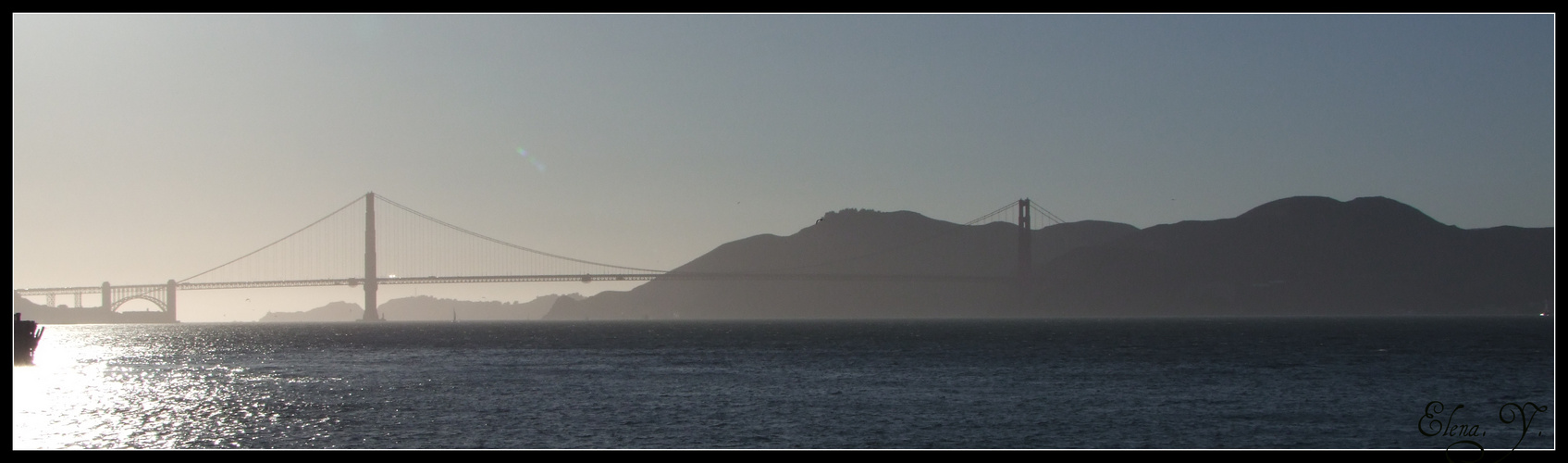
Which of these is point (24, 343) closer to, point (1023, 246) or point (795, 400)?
point (795, 400)

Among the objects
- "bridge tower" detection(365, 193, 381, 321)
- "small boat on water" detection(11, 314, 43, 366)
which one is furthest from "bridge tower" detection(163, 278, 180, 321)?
"small boat on water" detection(11, 314, 43, 366)

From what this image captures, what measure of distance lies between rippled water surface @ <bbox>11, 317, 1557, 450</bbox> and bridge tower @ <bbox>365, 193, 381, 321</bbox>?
96.8 m

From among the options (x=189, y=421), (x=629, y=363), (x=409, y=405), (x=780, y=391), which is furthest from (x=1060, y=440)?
(x=629, y=363)

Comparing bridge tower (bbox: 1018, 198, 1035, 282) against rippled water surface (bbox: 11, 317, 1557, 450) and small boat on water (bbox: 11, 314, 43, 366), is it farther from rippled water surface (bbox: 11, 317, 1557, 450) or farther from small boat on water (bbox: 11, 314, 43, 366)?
small boat on water (bbox: 11, 314, 43, 366)

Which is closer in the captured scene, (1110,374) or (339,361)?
(1110,374)

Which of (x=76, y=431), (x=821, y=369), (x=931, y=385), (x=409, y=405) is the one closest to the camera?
(x=76, y=431)

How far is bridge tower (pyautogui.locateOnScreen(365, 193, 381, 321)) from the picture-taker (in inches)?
6599

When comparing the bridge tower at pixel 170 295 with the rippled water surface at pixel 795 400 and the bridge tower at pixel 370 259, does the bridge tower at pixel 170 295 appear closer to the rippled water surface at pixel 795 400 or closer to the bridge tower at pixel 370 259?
the bridge tower at pixel 370 259

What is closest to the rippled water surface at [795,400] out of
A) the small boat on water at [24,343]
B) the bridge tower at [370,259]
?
the small boat on water at [24,343]

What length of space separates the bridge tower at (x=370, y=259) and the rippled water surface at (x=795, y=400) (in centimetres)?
9675

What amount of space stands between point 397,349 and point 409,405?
49.7 m

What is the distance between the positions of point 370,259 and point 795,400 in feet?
473

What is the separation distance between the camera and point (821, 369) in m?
55.3
